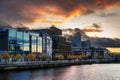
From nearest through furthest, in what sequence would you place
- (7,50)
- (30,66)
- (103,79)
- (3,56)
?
1. (103,79)
2. (30,66)
3. (3,56)
4. (7,50)

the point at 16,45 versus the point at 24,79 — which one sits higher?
the point at 16,45

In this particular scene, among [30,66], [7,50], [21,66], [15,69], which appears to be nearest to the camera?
[15,69]

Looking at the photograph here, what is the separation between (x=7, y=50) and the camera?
18350 cm

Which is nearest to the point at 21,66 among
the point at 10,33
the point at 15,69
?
the point at 15,69

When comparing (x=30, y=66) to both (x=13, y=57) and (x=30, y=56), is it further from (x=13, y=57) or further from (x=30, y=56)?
(x=30, y=56)

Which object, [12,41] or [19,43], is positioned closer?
[12,41]

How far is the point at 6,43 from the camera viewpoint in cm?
18588

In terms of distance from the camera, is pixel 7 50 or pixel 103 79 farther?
pixel 7 50

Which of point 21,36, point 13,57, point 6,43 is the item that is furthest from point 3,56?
point 21,36

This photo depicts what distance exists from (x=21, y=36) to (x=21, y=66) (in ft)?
216

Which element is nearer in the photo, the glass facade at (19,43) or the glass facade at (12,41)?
the glass facade at (12,41)

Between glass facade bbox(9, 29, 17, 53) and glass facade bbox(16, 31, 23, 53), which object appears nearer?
glass facade bbox(9, 29, 17, 53)

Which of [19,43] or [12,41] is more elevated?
[12,41]

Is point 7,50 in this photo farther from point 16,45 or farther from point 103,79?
point 103,79
